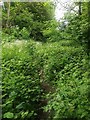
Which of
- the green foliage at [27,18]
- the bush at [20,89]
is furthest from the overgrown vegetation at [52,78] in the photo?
the green foliage at [27,18]

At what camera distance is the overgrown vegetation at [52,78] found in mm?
3260

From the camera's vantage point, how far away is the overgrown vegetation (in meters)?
3.26

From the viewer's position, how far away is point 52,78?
482 cm

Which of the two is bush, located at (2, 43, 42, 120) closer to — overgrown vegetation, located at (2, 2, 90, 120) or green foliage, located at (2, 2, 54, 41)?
overgrown vegetation, located at (2, 2, 90, 120)

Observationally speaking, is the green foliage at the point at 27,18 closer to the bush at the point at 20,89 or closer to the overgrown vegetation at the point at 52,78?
the overgrown vegetation at the point at 52,78

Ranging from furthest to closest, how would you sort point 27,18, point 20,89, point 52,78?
point 27,18, point 52,78, point 20,89

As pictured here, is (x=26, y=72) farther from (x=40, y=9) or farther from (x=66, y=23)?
(x=40, y=9)

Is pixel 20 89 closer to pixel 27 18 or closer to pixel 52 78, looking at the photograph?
pixel 52 78

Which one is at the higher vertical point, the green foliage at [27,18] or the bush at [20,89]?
the green foliage at [27,18]

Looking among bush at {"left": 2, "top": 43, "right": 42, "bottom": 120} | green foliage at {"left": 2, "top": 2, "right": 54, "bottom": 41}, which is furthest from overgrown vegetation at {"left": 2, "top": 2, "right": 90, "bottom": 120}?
green foliage at {"left": 2, "top": 2, "right": 54, "bottom": 41}

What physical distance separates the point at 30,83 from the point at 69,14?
11.1 feet

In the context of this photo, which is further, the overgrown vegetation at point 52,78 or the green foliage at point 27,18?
the green foliage at point 27,18

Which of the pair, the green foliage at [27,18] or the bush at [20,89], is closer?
the bush at [20,89]

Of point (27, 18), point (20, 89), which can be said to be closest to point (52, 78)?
point (20, 89)
